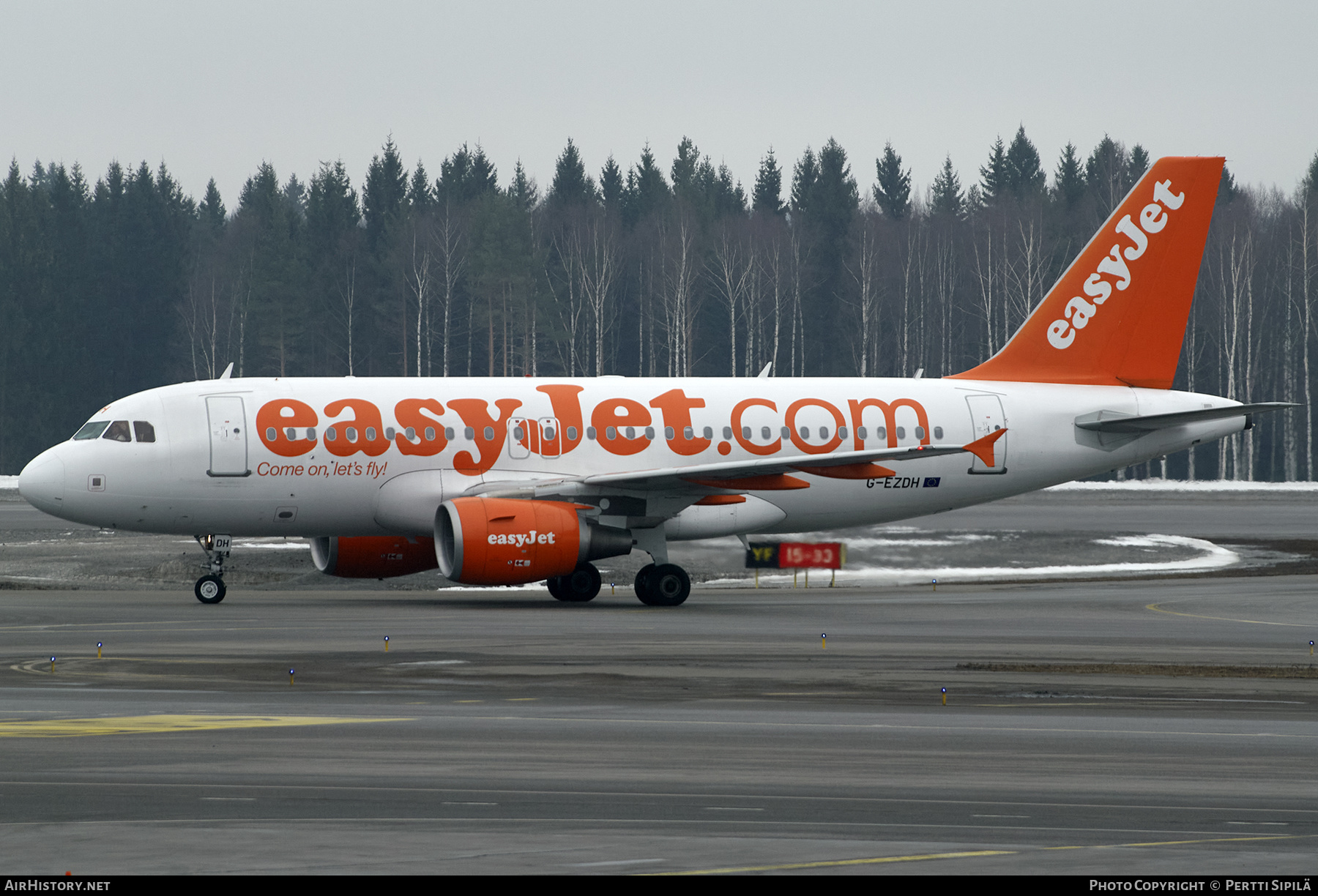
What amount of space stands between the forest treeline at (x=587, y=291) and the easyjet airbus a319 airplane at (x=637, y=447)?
57.5 metres

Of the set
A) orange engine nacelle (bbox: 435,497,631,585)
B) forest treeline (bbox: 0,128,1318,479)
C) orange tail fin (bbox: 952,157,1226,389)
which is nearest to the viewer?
orange engine nacelle (bbox: 435,497,631,585)

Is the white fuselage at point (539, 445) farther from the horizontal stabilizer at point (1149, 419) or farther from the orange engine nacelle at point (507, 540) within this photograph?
the orange engine nacelle at point (507, 540)

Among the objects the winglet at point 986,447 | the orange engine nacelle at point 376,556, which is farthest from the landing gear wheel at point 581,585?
the winglet at point 986,447

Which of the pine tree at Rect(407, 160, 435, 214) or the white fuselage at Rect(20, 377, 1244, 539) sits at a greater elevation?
the pine tree at Rect(407, 160, 435, 214)

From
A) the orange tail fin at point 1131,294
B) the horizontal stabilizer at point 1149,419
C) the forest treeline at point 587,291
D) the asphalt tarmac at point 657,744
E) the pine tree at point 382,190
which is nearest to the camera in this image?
the asphalt tarmac at point 657,744

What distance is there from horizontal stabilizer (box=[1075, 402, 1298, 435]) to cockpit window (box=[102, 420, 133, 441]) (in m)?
18.8

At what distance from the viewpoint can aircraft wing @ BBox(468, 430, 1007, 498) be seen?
2862 centimetres

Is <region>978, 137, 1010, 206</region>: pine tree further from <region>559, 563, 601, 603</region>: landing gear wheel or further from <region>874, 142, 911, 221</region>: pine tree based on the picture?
<region>559, 563, 601, 603</region>: landing gear wheel

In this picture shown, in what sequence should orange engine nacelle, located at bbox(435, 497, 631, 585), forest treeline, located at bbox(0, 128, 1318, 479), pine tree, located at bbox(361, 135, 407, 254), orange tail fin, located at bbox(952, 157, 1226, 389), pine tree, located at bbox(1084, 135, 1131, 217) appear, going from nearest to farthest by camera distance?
1. orange engine nacelle, located at bbox(435, 497, 631, 585)
2. orange tail fin, located at bbox(952, 157, 1226, 389)
3. forest treeline, located at bbox(0, 128, 1318, 479)
4. pine tree, located at bbox(1084, 135, 1131, 217)
5. pine tree, located at bbox(361, 135, 407, 254)

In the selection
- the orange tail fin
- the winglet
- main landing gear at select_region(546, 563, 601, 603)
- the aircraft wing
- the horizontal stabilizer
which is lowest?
main landing gear at select_region(546, 563, 601, 603)

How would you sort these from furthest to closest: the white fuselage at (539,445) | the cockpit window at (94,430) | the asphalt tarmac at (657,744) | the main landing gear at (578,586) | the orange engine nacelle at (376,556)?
1. the orange engine nacelle at (376,556)
2. the main landing gear at (578,586)
3. the cockpit window at (94,430)
4. the white fuselage at (539,445)
5. the asphalt tarmac at (657,744)

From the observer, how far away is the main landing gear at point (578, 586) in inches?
1216

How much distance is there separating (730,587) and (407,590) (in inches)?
274

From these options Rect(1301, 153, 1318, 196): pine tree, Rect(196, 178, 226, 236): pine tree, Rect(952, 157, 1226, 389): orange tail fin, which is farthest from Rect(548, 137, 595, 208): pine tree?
Rect(952, 157, 1226, 389): orange tail fin
